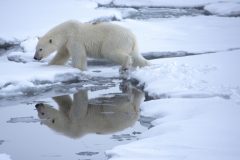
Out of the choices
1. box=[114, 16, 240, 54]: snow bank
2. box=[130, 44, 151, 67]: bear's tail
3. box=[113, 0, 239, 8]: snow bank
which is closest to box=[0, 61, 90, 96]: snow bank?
box=[130, 44, 151, 67]: bear's tail

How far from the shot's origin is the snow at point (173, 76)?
13.0ft

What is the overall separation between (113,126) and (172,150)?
149 cm

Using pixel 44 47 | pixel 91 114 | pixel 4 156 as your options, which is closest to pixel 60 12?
pixel 44 47

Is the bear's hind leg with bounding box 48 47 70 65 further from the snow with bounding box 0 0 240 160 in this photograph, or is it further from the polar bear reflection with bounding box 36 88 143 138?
the polar bear reflection with bounding box 36 88 143 138

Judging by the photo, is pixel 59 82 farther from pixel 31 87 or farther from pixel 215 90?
pixel 215 90

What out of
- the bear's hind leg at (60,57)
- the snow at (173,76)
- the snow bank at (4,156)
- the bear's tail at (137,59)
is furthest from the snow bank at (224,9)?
the snow bank at (4,156)

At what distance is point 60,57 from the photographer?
27.0ft

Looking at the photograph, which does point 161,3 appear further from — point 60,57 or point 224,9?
point 60,57

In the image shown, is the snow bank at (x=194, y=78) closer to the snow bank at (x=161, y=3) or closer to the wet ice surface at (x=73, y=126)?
the wet ice surface at (x=73, y=126)

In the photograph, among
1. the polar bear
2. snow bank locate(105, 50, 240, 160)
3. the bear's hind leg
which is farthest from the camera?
the bear's hind leg

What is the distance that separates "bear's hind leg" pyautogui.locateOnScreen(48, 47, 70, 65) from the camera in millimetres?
8180

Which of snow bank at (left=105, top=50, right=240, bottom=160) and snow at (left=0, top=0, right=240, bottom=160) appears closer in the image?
snow bank at (left=105, top=50, right=240, bottom=160)

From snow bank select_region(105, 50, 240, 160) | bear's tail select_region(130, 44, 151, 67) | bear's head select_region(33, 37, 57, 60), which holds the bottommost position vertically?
snow bank select_region(105, 50, 240, 160)

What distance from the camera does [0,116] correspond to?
5.64 metres
